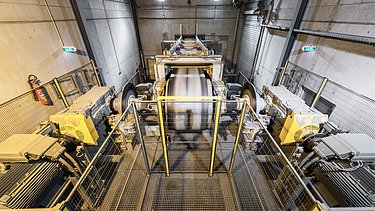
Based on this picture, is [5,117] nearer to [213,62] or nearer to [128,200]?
[128,200]

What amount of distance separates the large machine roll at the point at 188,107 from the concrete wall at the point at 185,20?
816 centimetres

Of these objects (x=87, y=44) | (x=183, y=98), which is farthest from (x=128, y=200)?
(x=87, y=44)

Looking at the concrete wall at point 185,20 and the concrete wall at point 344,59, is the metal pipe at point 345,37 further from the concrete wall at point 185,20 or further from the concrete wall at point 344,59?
the concrete wall at point 185,20

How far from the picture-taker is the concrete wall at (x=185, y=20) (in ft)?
33.2

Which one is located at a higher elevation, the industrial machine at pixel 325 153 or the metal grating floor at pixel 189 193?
the industrial machine at pixel 325 153

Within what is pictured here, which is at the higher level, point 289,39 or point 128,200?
point 289,39

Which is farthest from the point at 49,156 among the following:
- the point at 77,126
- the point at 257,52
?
the point at 257,52

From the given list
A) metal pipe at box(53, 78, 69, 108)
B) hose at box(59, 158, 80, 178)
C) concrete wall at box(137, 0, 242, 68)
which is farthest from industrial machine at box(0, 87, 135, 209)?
concrete wall at box(137, 0, 242, 68)

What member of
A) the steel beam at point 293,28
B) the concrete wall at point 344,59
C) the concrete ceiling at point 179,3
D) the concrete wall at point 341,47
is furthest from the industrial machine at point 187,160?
the concrete ceiling at point 179,3

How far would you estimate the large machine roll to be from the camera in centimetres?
372

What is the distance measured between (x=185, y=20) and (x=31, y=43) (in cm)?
870

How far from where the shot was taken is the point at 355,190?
2.62 metres

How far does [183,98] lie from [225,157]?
7.60 ft

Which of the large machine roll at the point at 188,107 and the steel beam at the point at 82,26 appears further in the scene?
the steel beam at the point at 82,26
